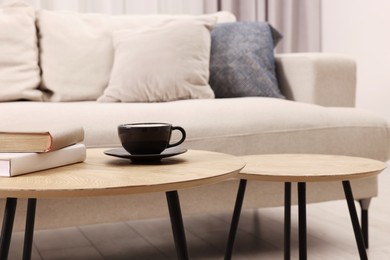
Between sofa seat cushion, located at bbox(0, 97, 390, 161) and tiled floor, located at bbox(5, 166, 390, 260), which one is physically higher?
sofa seat cushion, located at bbox(0, 97, 390, 161)

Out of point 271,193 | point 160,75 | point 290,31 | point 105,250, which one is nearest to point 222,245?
point 271,193

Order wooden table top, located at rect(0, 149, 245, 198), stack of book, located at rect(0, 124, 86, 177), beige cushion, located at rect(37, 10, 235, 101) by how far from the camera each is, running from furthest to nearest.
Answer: beige cushion, located at rect(37, 10, 235, 101) < stack of book, located at rect(0, 124, 86, 177) < wooden table top, located at rect(0, 149, 245, 198)

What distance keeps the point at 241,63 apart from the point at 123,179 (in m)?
1.52

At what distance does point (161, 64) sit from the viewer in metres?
2.19

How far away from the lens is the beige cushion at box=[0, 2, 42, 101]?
218 centimetres

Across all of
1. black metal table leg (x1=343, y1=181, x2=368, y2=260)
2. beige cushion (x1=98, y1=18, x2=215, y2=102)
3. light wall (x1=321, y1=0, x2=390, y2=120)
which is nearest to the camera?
black metal table leg (x1=343, y1=181, x2=368, y2=260)

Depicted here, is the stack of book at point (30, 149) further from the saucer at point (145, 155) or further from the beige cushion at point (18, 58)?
the beige cushion at point (18, 58)

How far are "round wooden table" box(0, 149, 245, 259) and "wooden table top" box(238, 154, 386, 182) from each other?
12cm

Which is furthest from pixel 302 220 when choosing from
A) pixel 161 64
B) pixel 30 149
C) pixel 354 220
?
pixel 161 64

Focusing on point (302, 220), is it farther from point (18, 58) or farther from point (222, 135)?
point (18, 58)

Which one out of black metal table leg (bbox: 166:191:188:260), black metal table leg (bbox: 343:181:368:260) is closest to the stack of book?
black metal table leg (bbox: 166:191:188:260)

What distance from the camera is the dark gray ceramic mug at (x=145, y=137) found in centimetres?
111

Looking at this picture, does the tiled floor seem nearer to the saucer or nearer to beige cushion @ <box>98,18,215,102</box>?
beige cushion @ <box>98,18,215,102</box>

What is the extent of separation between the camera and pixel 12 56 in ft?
7.26
